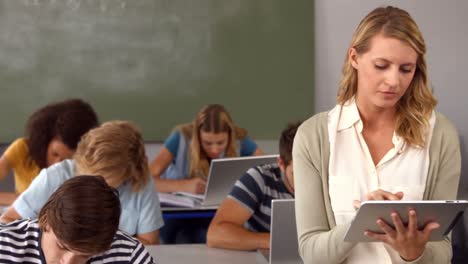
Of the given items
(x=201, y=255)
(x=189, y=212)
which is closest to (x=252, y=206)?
(x=201, y=255)

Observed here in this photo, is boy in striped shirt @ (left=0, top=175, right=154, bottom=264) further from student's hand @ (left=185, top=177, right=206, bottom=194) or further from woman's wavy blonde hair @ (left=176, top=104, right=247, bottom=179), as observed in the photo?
woman's wavy blonde hair @ (left=176, top=104, right=247, bottom=179)

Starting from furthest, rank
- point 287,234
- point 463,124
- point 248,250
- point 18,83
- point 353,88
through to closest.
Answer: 1. point 18,83
2. point 463,124
3. point 248,250
4. point 287,234
5. point 353,88

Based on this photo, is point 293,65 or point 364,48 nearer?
point 364,48

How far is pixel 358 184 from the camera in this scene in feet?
6.91

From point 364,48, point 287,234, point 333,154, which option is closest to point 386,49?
point 364,48

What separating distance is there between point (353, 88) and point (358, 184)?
239 mm

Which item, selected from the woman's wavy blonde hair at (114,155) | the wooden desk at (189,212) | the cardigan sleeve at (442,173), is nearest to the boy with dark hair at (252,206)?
the woman's wavy blonde hair at (114,155)

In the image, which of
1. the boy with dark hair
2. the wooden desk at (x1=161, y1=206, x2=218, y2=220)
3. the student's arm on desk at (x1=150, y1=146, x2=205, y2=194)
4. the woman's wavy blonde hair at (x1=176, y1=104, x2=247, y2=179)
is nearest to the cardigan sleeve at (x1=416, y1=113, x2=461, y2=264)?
the boy with dark hair

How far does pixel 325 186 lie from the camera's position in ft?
6.95

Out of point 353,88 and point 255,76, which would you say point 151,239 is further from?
point 255,76

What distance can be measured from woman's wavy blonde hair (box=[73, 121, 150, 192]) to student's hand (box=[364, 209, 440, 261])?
1.79 meters

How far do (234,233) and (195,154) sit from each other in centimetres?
169

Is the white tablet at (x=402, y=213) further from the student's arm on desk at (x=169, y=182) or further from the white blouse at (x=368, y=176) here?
the student's arm on desk at (x=169, y=182)

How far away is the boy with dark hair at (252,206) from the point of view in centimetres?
370
